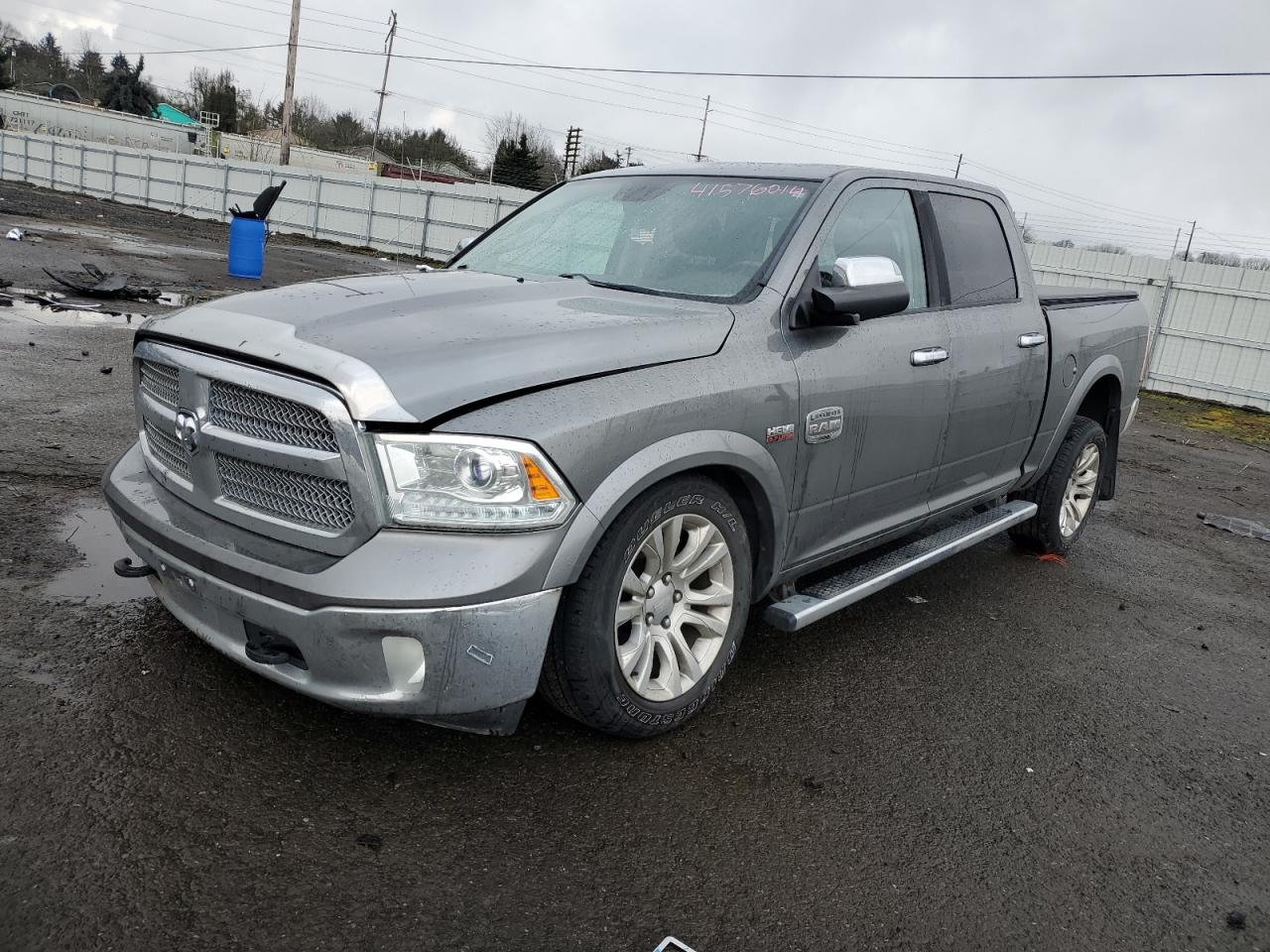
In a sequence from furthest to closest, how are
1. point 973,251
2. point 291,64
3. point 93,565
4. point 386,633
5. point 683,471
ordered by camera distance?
1. point 291,64
2. point 973,251
3. point 93,565
4. point 683,471
5. point 386,633

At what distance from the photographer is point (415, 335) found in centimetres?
282

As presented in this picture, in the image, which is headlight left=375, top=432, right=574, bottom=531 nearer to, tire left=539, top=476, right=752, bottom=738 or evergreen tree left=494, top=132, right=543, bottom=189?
tire left=539, top=476, right=752, bottom=738

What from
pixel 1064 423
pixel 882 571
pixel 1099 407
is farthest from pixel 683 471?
pixel 1099 407

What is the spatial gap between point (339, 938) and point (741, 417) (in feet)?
5.97

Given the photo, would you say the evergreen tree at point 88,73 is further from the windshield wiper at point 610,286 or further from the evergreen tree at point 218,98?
the windshield wiper at point 610,286

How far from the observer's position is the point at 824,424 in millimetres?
3506

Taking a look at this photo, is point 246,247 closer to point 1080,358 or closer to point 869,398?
point 1080,358

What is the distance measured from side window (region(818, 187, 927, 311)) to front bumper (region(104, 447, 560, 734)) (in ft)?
6.03

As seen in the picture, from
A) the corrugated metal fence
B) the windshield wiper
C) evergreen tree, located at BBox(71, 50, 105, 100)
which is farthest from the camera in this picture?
evergreen tree, located at BBox(71, 50, 105, 100)

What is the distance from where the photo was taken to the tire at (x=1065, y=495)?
5.59 meters

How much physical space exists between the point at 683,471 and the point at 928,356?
1477 millimetres

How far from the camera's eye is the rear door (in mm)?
4324

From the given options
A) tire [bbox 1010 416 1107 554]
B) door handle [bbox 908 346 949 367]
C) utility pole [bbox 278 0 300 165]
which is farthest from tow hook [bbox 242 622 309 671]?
utility pole [bbox 278 0 300 165]

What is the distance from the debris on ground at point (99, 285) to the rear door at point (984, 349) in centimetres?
1088
